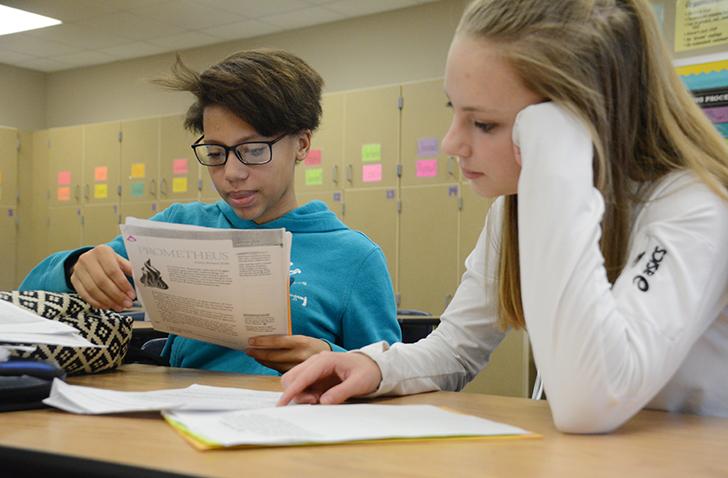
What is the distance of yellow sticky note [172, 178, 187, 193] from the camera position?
6773mm

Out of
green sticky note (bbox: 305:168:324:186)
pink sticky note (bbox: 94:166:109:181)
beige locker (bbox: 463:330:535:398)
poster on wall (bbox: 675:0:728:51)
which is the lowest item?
beige locker (bbox: 463:330:535:398)

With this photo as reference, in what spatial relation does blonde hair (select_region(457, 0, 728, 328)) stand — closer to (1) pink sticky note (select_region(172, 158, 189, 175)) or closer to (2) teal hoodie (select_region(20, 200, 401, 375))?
(2) teal hoodie (select_region(20, 200, 401, 375))

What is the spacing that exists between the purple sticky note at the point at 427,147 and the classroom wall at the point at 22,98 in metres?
5.24

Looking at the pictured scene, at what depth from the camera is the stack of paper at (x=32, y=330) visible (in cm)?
113

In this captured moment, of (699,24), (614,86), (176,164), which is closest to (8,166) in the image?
(176,164)

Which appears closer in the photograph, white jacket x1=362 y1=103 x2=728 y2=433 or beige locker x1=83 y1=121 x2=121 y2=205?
white jacket x1=362 y1=103 x2=728 y2=433

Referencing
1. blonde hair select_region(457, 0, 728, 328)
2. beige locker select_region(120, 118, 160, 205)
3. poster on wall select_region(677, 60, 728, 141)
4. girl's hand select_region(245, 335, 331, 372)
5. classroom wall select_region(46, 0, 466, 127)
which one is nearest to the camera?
blonde hair select_region(457, 0, 728, 328)

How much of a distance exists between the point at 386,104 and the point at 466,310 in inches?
172

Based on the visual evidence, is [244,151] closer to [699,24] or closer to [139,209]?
[699,24]

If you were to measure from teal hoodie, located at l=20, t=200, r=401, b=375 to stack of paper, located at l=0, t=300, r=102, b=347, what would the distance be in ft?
0.87

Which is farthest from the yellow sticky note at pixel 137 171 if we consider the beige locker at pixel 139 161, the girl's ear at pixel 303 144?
the girl's ear at pixel 303 144

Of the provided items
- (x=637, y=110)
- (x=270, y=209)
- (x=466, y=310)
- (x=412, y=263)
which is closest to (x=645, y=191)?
(x=637, y=110)

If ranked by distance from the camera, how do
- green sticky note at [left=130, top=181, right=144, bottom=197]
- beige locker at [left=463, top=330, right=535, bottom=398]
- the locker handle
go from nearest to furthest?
beige locker at [left=463, top=330, right=535, bottom=398]
the locker handle
green sticky note at [left=130, top=181, right=144, bottom=197]

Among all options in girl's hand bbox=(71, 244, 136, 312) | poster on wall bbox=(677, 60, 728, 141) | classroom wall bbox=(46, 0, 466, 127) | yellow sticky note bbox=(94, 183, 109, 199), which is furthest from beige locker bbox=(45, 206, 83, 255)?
girl's hand bbox=(71, 244, 136, 312)
